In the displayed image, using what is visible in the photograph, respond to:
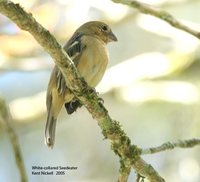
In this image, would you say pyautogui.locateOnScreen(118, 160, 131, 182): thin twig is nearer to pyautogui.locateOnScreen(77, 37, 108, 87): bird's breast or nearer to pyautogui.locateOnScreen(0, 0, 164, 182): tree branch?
pyautogui.locateOnScreen(0, 0, 164, 182): tree branch

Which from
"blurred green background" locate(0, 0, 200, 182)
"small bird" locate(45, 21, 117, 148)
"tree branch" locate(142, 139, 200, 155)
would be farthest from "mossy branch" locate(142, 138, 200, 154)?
"blurred green background" locate(0, 0, 200, 182)

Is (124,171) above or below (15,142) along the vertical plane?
below

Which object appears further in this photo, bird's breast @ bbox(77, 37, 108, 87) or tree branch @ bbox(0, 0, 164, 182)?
bird's breast @ bbox(77, 37, 108, 87)

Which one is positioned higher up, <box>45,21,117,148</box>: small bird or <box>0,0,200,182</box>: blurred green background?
<box>45,21,117,148</box>: small bird

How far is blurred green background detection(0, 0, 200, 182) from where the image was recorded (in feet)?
27.1

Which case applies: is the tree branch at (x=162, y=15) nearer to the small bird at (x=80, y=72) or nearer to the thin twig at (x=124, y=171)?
the small bird at (x=80, y=72)

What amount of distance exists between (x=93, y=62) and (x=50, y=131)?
2.57 feet

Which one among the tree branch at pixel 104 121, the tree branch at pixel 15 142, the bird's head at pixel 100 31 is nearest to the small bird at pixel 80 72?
the bird's head at pixel 100 31

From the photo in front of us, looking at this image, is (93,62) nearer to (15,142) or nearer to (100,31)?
(100,31)

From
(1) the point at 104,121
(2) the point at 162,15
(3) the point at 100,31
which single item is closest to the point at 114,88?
(3) the point at 100,31

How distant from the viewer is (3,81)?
974cm

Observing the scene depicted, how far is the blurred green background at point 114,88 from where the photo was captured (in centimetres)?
825

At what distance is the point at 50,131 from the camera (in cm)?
570

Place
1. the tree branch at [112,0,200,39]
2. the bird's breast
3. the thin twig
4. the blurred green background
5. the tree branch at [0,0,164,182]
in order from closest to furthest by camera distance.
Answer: the tree branch at [0,0,164,182] < the thin twig < the tree branch at [112,0,200,39] < the bird's breast < the blurred green background
